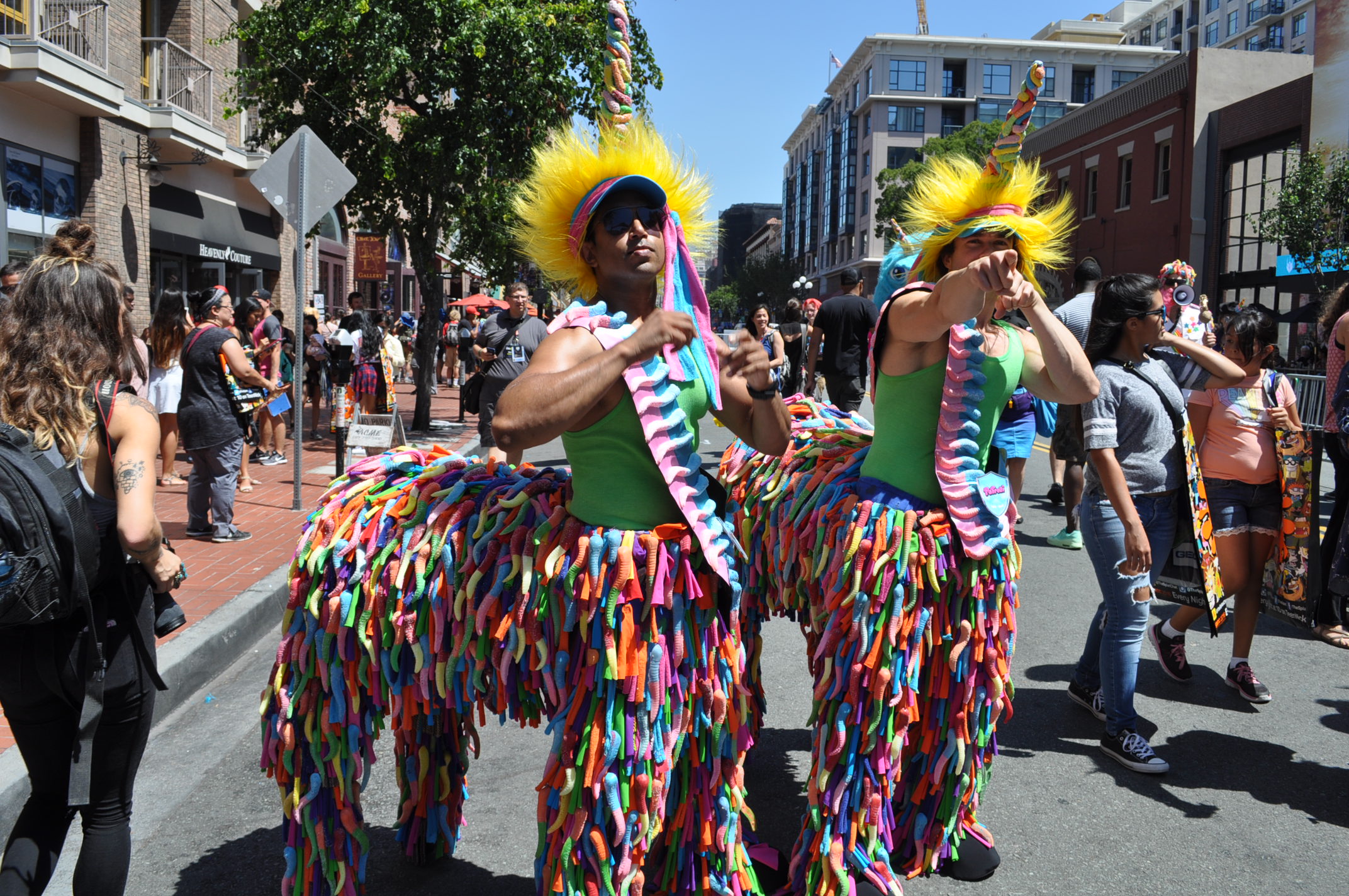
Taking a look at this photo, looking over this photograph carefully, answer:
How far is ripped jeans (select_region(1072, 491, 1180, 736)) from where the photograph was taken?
389cm

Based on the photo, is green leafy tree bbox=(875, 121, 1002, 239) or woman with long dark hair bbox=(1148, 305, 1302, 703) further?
green leafy tree bbox=(875, 121, 1002, 239)

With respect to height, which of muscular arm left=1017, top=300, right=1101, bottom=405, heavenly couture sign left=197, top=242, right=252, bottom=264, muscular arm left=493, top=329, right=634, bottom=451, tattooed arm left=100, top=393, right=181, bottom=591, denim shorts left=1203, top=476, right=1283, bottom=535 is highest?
heavenly couture sign left=197, top=242, right=252, bottom=264

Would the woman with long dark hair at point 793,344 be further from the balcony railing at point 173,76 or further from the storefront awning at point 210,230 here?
the storefront awning at point 210,230

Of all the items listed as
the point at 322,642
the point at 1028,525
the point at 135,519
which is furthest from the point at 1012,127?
the point at 1028,525

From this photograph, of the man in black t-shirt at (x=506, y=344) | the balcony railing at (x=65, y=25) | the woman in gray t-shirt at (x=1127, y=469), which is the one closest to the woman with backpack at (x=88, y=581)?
the woman in gray t-shirt at (x=1127, y=469)

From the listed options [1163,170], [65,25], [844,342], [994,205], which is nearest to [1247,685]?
[994,205]

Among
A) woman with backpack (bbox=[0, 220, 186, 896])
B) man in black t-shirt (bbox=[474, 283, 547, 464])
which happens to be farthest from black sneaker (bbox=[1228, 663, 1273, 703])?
man in black t-shirt (bbox=[474, 283, 547, 464])

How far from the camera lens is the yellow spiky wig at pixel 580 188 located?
2.52 meters

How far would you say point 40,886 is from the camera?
95.1 inches

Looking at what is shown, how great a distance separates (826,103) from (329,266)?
243 ft

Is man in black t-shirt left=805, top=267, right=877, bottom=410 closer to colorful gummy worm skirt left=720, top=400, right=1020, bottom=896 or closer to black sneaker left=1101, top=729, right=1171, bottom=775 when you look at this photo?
black sneaker left=1101, top=729, right=1171, bottom=775

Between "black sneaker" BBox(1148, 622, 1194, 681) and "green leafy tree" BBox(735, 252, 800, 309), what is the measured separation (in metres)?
89.3

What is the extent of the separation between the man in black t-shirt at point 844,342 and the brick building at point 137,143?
5541 millimetres

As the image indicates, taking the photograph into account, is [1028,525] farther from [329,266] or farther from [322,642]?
[329,266]
